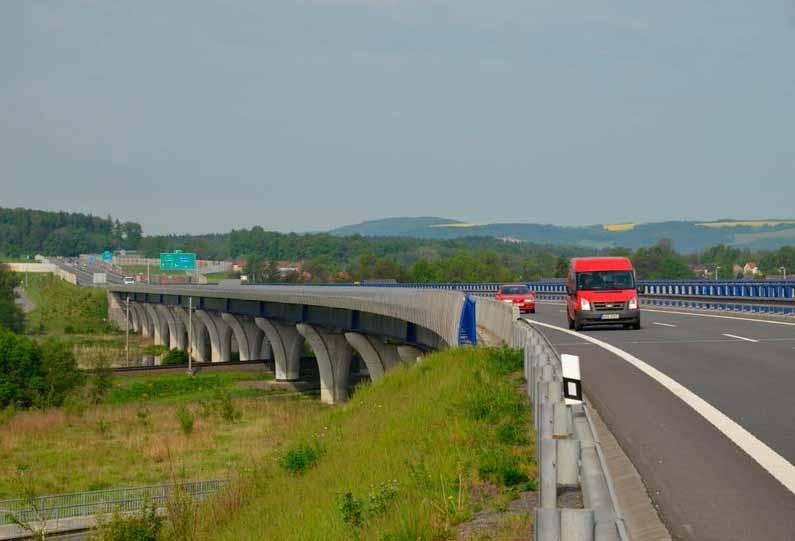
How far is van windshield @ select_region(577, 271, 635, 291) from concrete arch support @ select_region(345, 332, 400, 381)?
19694mm

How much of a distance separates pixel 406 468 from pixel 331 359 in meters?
54.4

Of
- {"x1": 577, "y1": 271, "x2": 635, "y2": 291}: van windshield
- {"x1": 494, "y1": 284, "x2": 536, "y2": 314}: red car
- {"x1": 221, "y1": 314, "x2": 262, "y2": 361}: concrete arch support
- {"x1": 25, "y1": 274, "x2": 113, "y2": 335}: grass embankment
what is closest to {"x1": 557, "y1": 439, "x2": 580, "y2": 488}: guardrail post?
{"x1": 577, "y1": 271, "x2": 635, "y2": 291}: van windshield

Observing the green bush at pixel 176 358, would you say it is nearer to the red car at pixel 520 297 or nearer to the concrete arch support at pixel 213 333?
the concrete arch support at pixel 213 333

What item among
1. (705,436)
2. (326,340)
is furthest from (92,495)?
(326,340)

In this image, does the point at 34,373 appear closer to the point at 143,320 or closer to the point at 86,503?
the point at 86,503

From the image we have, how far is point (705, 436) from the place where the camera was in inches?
471

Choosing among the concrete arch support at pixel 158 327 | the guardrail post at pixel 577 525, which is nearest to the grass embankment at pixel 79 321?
the concrete arch support at pixel 158 327

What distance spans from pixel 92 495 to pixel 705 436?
21.3 meters

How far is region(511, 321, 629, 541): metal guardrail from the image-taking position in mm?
4988

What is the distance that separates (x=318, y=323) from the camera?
64.7 metres

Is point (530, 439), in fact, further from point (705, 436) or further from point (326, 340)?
point (326, 340)

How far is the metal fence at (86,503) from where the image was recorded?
25884 mm

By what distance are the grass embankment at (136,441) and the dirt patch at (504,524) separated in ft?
51.6

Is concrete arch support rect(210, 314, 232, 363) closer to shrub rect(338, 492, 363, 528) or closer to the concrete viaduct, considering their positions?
the concrete viaduct
